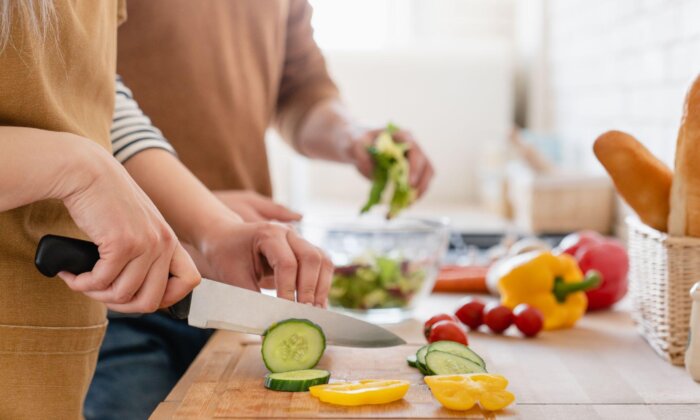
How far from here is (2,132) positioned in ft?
2.45

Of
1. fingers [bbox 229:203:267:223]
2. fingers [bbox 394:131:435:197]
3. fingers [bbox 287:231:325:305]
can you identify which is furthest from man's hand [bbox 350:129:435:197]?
fingers [bbox 287:231:325:305]

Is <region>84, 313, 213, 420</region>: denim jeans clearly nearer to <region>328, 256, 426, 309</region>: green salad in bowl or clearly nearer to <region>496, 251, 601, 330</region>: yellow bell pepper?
<region>328, 256, 426, 309</region>: green salad in bowl

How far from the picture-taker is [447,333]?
3.57ft

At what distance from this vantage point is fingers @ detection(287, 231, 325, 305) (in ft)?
3.29

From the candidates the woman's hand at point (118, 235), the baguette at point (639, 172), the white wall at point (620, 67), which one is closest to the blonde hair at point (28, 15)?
the woman's hand at point (118, 235)

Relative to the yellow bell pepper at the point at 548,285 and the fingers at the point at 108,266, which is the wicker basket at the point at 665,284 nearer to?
the yellow bell pepper at the point at 548,285

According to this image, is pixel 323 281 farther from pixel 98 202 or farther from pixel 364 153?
pixel 364 153

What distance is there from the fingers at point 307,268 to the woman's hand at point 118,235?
23 cm

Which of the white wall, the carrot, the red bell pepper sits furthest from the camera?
the white wall

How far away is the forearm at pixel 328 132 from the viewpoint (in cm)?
158

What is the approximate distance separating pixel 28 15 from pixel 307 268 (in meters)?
0.40

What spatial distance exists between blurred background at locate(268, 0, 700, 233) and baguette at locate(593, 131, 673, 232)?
99cm

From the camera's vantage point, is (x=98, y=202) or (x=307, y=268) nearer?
(x=98, y=202)

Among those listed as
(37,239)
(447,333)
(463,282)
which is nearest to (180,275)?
(37,239)
